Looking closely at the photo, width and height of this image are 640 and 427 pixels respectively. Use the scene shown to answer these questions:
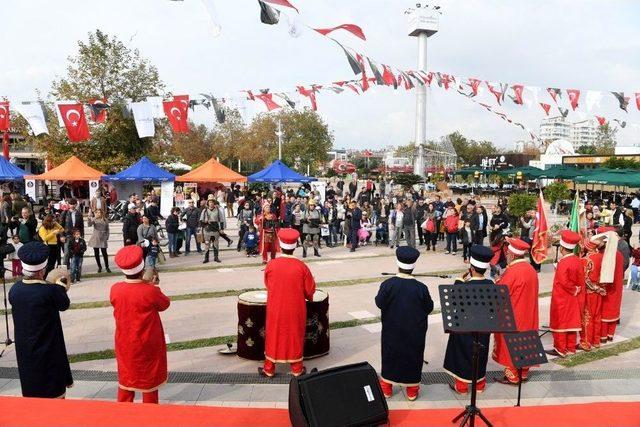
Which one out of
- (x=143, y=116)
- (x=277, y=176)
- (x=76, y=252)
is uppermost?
(x=143, y=116)

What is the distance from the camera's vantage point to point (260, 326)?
6.39 m

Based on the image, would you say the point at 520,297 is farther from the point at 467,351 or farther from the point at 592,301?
the point at 592,301

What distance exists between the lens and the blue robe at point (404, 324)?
17.1 ft

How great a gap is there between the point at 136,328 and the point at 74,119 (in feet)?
47.3

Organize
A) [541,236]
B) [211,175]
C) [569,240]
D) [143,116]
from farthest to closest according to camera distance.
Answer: [211,175] → [143,116] → [541,236] → [569,240]

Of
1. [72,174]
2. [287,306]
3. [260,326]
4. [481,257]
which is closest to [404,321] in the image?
[481,257]

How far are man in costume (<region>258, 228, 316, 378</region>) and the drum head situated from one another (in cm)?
59

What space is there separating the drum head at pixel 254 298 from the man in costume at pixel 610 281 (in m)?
4.90

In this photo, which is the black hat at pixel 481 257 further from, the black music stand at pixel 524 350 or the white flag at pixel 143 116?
the white flag at pixel 143 116

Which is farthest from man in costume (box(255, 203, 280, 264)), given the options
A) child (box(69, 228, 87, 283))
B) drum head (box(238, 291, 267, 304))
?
drum head (box(238, 291, 267, 304))

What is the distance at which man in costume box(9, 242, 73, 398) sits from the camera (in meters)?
4.55

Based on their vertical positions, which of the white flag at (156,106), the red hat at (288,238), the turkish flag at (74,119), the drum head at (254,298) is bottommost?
the drum head at (254,298)

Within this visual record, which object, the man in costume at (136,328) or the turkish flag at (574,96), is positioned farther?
the turkish flag at (574,96)

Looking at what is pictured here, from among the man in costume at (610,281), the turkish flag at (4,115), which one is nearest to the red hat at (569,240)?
the man in costume at (610,281)
